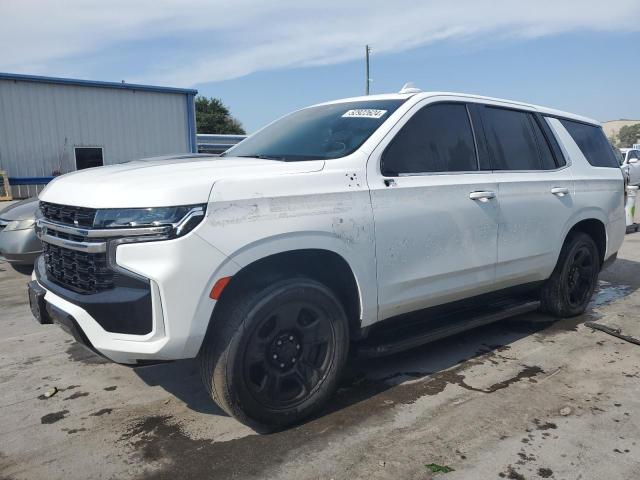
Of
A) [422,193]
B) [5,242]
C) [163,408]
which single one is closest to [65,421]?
[163,408]

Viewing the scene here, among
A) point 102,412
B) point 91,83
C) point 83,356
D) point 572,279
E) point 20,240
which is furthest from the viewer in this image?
point 91,83

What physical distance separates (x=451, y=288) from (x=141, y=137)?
17.6m

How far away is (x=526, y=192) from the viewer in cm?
419

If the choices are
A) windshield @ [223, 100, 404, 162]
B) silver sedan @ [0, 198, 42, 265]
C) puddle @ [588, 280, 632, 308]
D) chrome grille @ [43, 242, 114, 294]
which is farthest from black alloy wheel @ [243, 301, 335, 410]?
silver sedan @ [0, 198, 42, 265]

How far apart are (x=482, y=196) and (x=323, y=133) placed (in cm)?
120

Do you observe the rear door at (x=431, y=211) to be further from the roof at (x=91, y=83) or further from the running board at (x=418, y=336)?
the roof at (x=91, y=83)

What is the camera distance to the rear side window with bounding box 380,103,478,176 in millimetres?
3406

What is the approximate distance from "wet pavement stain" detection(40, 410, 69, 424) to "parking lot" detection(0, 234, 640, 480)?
0.01m

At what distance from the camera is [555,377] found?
12.3ft

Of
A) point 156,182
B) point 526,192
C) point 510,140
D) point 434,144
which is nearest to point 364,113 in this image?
point 434,144

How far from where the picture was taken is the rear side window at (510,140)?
13.5 feet

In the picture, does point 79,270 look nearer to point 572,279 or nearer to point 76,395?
point 76,395

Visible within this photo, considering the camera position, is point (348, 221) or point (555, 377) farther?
point (555, 377)

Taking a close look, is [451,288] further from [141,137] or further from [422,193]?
[141,137]
